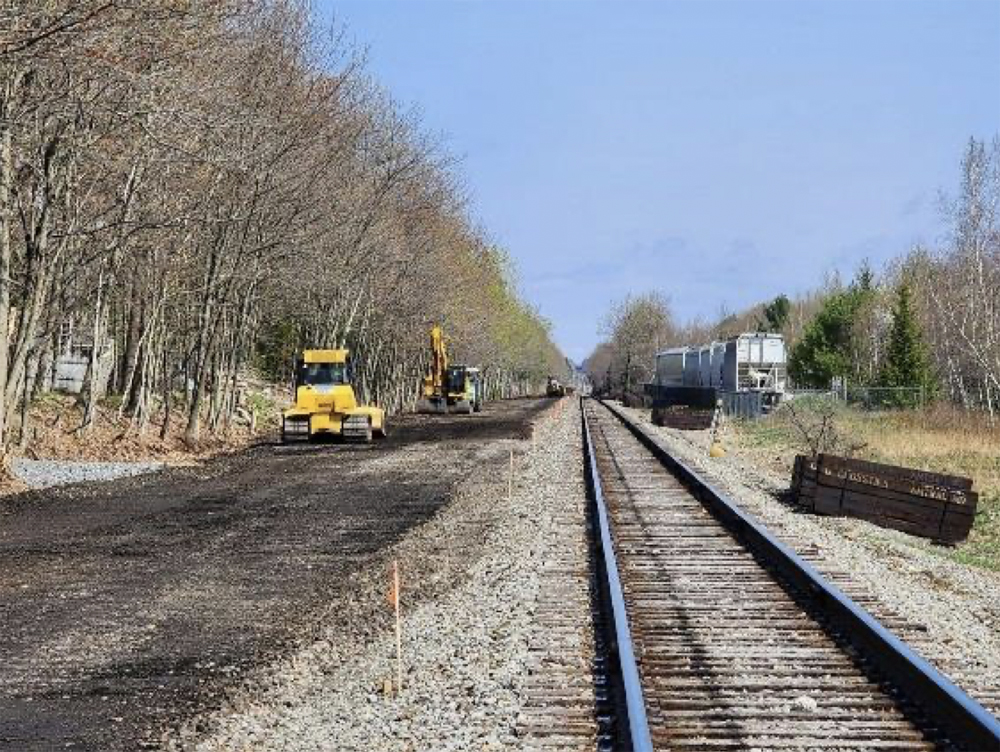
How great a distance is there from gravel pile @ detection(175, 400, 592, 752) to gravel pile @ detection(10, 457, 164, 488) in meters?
10.1

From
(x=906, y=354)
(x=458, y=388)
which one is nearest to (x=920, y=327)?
(x=906, y=354)

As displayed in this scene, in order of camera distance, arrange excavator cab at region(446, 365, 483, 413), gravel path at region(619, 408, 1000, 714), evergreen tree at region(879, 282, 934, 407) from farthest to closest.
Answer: evergreen tree at region(879, 282, 934, 407)
excavator cab at region(446, 365, 483, 413)
gravel path at region(619, 408, 1000, 714)

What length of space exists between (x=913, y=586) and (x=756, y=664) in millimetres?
4574

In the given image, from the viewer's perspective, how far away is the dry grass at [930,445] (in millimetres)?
20922

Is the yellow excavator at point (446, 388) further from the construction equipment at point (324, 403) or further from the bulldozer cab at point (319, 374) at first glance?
the bulldozer cab at point (319, 374)

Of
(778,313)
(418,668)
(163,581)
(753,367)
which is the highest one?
(778,313)

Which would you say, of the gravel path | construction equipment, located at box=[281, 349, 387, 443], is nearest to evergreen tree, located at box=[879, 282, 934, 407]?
construction equipment, located at box=[281, 349, 387, 443]

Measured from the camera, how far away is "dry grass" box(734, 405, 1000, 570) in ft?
68.6

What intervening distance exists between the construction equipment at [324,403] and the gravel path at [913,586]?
17.9 metres

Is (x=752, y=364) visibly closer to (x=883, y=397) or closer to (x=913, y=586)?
(x=883, y=397)

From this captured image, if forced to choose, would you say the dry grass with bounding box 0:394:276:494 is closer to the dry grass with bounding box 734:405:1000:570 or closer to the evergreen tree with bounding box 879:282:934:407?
the dry grass with bounding box 734:405:1000:570

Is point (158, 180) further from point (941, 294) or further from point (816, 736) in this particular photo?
point (941, 294)

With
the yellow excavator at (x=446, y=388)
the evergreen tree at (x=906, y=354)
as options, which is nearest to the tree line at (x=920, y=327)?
the evergreen tree at (x=906, y=354)

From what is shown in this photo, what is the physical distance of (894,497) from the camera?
19.5 metres
